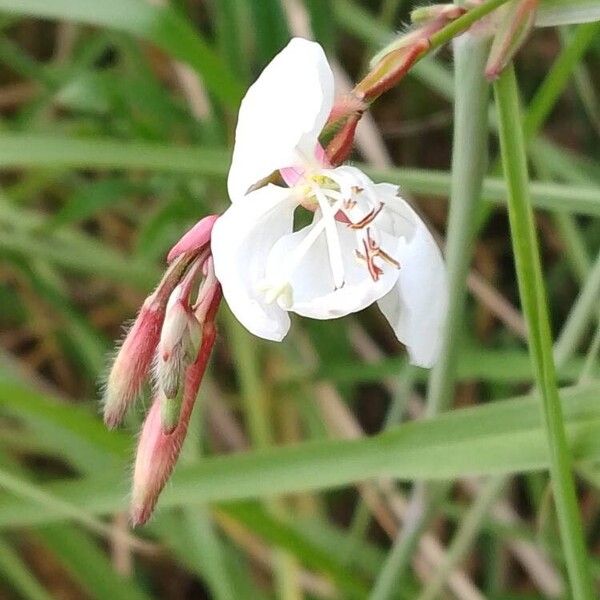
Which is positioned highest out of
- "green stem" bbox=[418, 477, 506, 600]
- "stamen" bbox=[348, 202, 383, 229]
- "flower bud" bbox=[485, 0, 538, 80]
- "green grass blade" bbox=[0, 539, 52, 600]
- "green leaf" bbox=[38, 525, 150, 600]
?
"flower bud" bbox=[485, 0, 538, 80]

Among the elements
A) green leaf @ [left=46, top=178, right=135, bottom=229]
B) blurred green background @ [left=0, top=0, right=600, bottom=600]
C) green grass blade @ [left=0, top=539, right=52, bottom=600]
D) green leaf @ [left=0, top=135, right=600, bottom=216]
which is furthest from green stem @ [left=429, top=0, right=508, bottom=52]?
green grass blade @ [left=0, top=539, right=52, bottom=600]

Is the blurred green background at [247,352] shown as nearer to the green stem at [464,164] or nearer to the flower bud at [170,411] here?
the green stem at [464,164]

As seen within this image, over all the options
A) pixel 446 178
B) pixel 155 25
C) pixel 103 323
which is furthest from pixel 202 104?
pixel 446 178

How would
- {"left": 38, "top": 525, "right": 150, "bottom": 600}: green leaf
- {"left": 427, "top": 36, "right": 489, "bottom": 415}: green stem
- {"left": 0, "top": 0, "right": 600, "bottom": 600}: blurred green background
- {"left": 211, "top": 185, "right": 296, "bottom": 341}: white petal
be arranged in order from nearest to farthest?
{"left": 211, "top": 185, "right": 296, "bottom": 341}: white petal, {"left": 427, "top": 36, "right": 489, "bottom": 415}: green stem, {"left": 0, "top": 0, "right": 600, "bottom": 600}: blurred green background, {"left": 38, "top": 525, "right": 150, "bottom": 600}: green leaf

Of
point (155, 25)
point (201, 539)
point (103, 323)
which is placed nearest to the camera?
point (155, 25)

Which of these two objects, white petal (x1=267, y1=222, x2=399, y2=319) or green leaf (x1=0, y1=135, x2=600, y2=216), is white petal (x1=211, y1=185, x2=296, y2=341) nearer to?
white petal (x1=267, y1=222, x2=399, y2=319)

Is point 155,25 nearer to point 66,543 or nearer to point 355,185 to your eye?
point 355,185

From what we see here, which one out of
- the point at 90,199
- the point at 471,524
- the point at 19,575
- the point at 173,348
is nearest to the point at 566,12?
the point at 173,348
